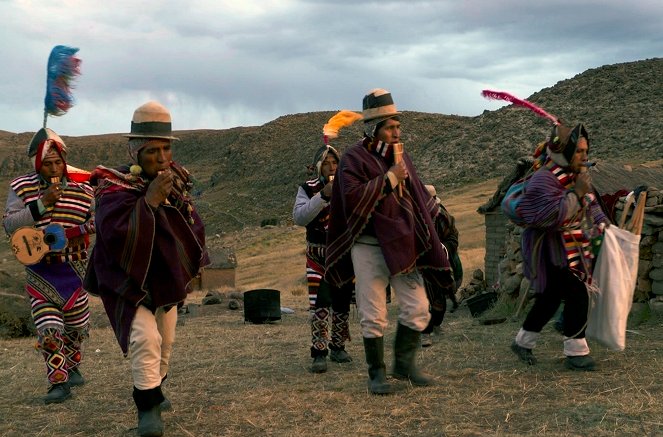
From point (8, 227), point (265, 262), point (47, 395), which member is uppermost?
point (8, 227)

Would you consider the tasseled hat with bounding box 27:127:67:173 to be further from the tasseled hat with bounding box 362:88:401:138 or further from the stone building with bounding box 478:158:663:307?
the stone building with bounding box 478:158:663:307

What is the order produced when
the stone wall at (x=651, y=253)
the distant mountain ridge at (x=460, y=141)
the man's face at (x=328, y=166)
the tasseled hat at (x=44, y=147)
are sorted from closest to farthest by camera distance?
the tasseled hat at (x=44, y=147) < the man's face at (x=328, y=166) < the stone wall at (x=651, y=253) < the distant mountain ridge at (x=460, y=141)

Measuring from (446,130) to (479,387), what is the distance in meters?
Result: 61.9

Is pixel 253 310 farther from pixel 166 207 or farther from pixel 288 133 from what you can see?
pixel 288 133

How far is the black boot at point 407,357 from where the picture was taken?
633 centimetres

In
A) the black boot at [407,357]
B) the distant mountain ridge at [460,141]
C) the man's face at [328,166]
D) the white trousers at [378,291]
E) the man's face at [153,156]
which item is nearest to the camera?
the man's face at [153,156]

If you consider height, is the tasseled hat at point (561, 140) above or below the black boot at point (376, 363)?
above

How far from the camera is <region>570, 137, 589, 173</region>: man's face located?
6.65 metres

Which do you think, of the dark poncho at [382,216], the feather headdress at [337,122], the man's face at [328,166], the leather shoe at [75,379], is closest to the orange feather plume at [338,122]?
the feather headdress at [337,122]

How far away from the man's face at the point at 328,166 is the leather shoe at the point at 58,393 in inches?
107

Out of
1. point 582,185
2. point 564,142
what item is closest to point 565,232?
point 582,185

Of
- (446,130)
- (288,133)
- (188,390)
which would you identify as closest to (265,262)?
(188,390)

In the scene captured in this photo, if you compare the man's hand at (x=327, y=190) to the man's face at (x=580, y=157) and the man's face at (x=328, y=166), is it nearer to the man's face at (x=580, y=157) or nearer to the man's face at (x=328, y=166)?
the man's face at (x=328, y=166)

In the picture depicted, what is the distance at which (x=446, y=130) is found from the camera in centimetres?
6725
